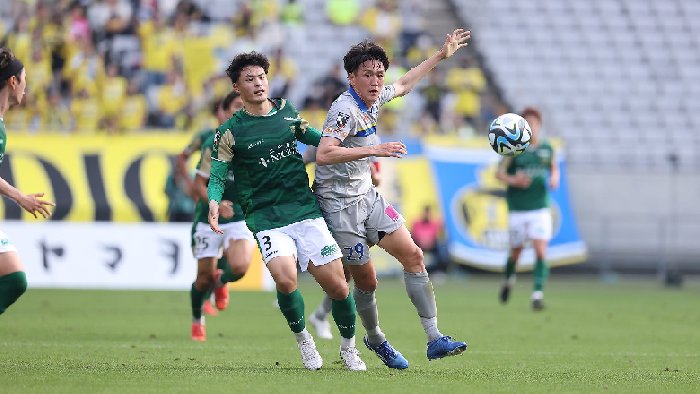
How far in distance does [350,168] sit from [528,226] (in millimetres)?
9382

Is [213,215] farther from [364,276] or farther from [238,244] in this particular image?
[238,244]

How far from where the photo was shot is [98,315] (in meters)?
16.0

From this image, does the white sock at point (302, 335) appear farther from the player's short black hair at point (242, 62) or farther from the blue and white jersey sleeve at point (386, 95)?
the player's short black hair at point (242, 62)

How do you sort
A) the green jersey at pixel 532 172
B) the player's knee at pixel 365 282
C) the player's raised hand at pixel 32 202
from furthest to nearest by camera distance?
the green jersey at pixel 532 172
the player's knee at pixel 365 282
the player's raised hand at pixel 32 202

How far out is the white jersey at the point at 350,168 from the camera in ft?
31.6

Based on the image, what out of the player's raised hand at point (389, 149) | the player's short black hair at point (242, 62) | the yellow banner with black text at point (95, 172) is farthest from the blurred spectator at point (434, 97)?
the player's raised hand at point (389, 149)

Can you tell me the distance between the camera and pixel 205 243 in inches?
519

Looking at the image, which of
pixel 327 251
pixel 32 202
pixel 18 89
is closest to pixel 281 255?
pixel 327 251

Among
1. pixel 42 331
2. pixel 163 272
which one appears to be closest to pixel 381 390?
pixel 42 331

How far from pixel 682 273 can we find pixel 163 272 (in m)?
11.9

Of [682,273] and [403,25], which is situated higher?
[403,25]

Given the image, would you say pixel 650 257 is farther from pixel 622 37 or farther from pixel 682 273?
pixel 622 37

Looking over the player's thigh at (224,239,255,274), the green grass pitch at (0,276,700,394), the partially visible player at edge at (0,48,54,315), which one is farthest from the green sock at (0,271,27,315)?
the player's thigh at (224,239,255,274)

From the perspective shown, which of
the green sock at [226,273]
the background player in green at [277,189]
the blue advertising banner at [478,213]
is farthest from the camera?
the blue advertising banner at [478,213]
